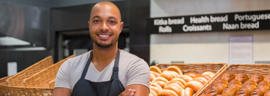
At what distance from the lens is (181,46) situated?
422cm

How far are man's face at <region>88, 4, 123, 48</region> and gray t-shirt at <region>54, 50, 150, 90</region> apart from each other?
119 mm

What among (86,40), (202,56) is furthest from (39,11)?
(202,56)

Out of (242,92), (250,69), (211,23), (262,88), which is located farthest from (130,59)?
(211,23)

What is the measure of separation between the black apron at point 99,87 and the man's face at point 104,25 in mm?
112

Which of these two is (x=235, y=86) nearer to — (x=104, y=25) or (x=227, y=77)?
(x=227, y=77)

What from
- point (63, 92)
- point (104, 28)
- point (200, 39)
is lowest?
point (63, 92)

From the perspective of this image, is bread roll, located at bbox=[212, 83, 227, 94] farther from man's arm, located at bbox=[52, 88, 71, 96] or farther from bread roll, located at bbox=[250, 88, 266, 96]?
man's arm, located at bbox=[52, 88, 71, 96]

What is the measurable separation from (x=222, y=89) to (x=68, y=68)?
93 centimetres

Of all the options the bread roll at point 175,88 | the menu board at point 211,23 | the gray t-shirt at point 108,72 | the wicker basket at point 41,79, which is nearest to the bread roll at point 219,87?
the bread roll at point 175,88

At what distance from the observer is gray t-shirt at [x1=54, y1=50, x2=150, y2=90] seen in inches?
47.6

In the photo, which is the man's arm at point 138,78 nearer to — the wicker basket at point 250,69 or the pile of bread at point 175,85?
the pile of bread at point 175,85

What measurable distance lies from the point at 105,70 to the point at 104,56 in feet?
0.24

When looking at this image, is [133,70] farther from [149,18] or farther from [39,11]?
[39,11]

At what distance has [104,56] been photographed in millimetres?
1290
